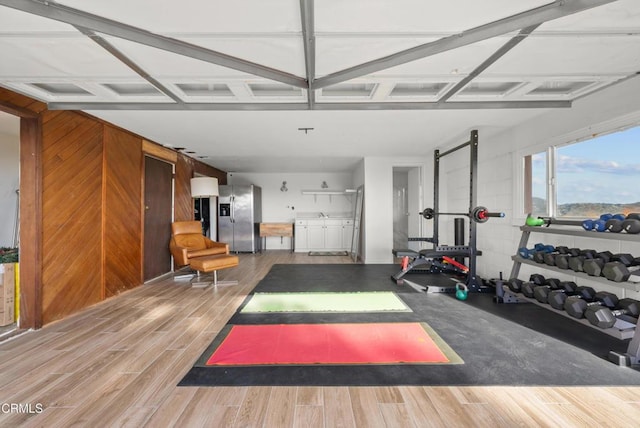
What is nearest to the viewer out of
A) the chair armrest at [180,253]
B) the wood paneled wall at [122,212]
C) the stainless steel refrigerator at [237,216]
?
the wood paneled wall at [122,212]

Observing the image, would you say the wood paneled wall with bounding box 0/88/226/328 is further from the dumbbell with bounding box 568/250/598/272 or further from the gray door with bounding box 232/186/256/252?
the dumbbell with bounding box 568/250/598/272

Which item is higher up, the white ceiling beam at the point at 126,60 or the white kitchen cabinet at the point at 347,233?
the white ceiling beam at the point at 126,60

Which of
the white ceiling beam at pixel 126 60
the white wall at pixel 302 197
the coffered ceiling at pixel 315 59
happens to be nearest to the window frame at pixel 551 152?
the coffered ceiling at pixel 315 59

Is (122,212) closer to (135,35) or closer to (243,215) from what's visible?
(135,35)

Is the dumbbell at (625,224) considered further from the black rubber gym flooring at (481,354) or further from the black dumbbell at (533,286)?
the black rubber gym flooring at (481,354)

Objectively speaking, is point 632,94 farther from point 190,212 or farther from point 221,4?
point 190,212

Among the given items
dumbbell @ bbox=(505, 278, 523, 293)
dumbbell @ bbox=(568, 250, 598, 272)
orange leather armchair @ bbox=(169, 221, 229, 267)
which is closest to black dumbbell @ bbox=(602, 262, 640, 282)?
dumbbell @ bbox=(568, 250, 598, 272)

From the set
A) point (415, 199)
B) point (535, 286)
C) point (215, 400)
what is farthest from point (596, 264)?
point (415, 199)

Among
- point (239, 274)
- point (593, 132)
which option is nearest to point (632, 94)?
point (593, 132)

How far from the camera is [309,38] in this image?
175cm

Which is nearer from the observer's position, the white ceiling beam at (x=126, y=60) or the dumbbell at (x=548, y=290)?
the white ceiling beam at (x=126, y=60)

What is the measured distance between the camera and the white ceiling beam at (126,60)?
174 cm

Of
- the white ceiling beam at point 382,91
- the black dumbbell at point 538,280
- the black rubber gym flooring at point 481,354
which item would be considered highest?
the white ceiling beam at point 382,91

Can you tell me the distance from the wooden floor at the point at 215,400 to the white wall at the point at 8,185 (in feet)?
9.71
